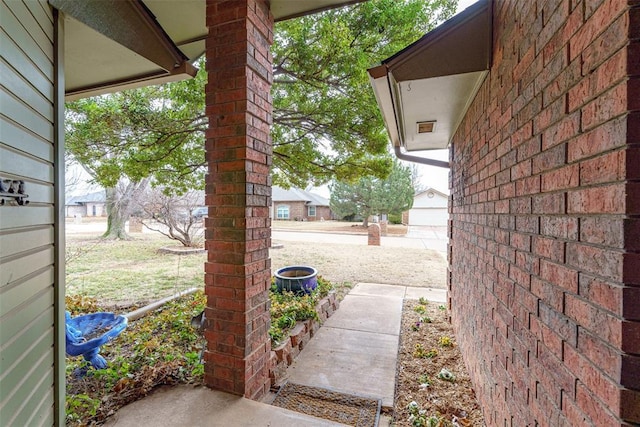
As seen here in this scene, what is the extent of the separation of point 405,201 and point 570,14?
22.6 meters

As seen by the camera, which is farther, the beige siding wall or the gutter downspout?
the gutter downspout

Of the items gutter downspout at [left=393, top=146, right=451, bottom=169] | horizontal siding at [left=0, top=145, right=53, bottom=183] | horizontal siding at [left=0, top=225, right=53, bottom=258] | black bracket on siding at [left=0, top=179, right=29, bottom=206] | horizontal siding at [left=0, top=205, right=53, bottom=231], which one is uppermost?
gutter downspout at [left=393, top=146, right=451, bottom=169]

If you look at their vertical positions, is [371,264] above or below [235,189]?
below

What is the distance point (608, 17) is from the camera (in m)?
0.86

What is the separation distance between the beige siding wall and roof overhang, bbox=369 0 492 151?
195 cm

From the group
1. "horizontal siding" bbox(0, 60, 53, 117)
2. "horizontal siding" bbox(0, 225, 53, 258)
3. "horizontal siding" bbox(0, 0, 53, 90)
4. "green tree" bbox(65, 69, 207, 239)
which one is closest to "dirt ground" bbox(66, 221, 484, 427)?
"horizontal siding" bbox(0, 225, 53, 258)

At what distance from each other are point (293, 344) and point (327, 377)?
525 millimetres

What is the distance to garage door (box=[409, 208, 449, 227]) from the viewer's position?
2973 centimetres

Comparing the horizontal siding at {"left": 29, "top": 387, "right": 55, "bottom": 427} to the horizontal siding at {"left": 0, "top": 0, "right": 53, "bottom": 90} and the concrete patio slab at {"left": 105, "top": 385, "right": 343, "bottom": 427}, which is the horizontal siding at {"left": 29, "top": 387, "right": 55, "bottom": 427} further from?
the horizontal siding at {"left": 0, "top": 0, "right": 53, "bottom": 90}

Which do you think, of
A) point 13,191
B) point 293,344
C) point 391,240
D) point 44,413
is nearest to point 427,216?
point 391,240

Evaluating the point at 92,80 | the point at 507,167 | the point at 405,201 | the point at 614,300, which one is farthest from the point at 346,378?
the point at 405,201

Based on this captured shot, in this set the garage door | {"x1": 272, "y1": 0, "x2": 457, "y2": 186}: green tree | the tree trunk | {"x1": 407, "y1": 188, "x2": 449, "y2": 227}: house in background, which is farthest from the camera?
{"x1": 407, "y1": 188, "x2": 449, "y2": 227}: house in background

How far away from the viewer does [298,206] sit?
112 ft

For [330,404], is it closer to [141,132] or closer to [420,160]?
[420,160]
